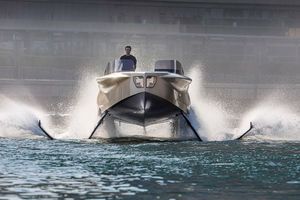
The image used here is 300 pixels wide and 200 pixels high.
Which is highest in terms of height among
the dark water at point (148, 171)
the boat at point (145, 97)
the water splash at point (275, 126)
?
the boat at point (145, 97)

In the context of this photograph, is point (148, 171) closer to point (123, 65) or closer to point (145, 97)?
point (145, 97)

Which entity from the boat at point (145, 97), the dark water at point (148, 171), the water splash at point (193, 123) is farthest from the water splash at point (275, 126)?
the dark water at point (148, 171)

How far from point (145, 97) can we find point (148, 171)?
4.16m

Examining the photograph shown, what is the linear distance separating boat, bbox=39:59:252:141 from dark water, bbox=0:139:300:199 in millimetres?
776

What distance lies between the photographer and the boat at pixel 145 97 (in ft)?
44.9

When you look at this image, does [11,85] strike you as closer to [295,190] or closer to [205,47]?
[205,47]

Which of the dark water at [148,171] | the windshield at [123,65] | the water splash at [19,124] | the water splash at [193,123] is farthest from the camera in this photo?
the water splash at [19,124]

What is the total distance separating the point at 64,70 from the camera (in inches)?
1604

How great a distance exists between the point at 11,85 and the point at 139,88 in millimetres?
21443

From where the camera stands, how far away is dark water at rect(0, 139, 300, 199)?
8.01 meters

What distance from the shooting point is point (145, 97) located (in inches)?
538

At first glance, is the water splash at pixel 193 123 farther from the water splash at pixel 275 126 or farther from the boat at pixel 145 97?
the boat at pixel 145 97

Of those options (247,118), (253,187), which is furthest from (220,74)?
(253,187)

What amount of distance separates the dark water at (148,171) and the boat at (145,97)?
78 centimetres
